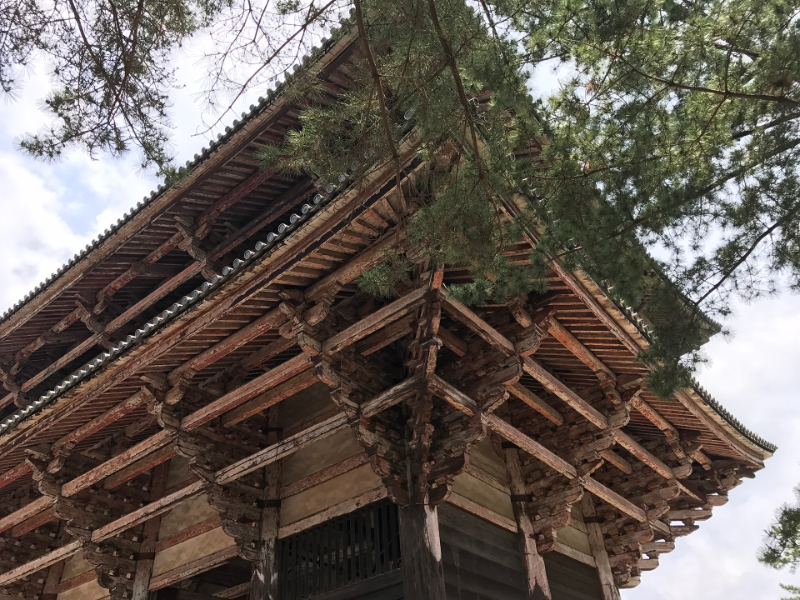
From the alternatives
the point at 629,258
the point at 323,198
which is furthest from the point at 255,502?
the point at 629,258

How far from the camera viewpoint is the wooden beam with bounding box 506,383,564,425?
7598 millimetres

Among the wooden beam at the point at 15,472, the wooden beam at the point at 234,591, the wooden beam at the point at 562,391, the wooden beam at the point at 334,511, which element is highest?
the wooden beam at the point at 15,472

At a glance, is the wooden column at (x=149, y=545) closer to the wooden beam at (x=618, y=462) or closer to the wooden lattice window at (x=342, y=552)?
the wooden lattice window at (x=342, y=552)

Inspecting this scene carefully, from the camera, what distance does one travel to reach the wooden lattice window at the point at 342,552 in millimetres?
6616

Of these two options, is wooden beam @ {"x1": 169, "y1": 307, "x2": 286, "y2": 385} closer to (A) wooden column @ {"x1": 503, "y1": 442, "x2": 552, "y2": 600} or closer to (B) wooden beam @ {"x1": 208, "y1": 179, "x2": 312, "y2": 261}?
(B) wooden beam @ {"x1": 208, "y1": 179, "x2": 312, "y2": 261}

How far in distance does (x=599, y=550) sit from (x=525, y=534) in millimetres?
2174

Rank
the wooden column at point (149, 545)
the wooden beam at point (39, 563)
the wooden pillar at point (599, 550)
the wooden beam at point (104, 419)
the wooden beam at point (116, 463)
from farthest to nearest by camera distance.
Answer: the wooden pillar at point (599, 550) → the wooden beam at point (39, 563) → the wooden column at point (149, 545) → the wooden beam at point (116, 463) → the wooden beam at point (104, 419)

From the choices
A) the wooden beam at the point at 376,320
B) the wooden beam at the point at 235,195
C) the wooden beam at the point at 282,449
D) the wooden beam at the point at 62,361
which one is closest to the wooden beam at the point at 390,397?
the wooden beam at the point at 282,449

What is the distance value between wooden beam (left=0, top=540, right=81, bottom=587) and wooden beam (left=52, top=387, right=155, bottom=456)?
1264mm

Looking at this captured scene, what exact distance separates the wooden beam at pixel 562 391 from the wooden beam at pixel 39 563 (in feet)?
19.9

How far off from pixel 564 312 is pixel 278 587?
4.24m

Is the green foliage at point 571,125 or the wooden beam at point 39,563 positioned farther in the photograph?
the wooden beam at point 39,563

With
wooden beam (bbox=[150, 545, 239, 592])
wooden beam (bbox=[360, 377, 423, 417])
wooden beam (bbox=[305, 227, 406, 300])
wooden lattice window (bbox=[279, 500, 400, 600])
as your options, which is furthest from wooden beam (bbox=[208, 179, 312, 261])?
wooden lattice window (bbox=[279, 500, 400, 600])

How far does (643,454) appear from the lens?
8859 mm
